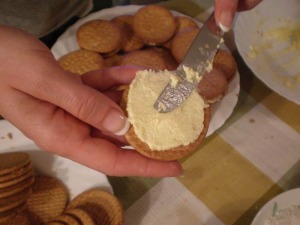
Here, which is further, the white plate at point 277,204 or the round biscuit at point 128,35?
the round biscuit at point 128,35

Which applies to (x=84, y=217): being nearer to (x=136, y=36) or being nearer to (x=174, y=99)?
(x=174, y=99)

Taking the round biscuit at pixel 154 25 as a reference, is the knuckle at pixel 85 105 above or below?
above

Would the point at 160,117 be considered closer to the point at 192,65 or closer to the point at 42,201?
the point at 192,65

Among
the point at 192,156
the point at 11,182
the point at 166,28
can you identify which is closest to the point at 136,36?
the point at 166,28

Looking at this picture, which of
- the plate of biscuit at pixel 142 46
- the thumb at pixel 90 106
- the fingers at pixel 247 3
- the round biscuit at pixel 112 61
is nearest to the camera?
the thumb at pixel 90 106

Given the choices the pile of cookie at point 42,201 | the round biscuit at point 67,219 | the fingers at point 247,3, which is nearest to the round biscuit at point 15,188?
the pile of cookie at point 42,201

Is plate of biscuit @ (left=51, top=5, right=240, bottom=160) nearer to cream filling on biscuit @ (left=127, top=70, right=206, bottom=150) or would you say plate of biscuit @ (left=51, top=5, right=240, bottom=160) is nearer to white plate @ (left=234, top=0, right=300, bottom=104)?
white plate @ (left=234, top=0, right=300, bottom=104)

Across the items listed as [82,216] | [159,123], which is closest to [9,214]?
[82,216]

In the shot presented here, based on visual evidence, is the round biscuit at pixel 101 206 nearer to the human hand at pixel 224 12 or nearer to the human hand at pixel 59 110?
the human hand at pixel 59 110
